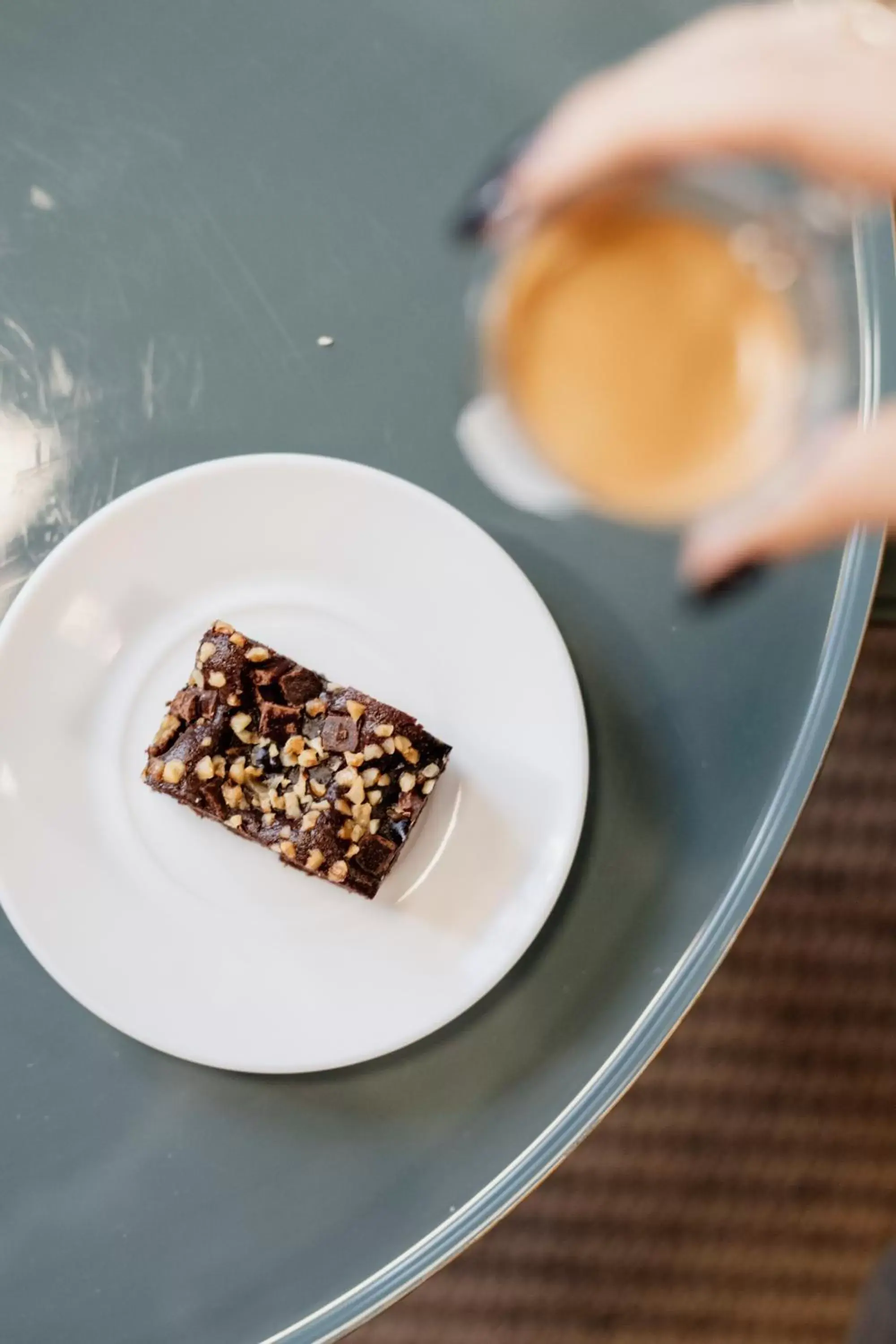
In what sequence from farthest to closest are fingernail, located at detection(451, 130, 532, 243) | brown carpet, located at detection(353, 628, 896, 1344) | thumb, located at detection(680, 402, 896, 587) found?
1. brown carpet, located at detection(353, 628, 896, 1344)
2. fingernail, located at detection(451, 130, 532, 243)
3. thumb, located at detection(680, 402, 896, 587)

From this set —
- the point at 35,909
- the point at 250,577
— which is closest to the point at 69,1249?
the point at 35,909

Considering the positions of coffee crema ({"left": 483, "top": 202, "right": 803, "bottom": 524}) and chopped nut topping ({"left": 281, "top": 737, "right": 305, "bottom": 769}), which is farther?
chopped nut topping ({"left": 281, "top": 737, "right": 305, "bottom": 769})

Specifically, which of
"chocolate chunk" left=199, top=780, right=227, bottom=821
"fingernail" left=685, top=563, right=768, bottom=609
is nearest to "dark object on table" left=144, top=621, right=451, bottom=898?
"chocolate chunk" left=199, top=780, right=227, bottom=821

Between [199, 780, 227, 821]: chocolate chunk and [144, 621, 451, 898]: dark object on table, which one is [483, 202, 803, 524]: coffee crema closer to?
[144, 621, 451, 898]: dark object on table

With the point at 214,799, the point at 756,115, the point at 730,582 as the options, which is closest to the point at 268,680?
the point at 214,799

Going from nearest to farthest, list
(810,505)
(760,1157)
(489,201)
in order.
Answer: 1. (810,505)
2. (489,201)
3. (760,1157)

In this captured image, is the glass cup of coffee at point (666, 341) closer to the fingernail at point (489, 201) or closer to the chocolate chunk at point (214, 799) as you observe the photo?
the fingernail at point (489, 201)

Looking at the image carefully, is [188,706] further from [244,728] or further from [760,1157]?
[760,1157]
